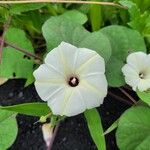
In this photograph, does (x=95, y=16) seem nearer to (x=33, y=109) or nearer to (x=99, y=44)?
(x=99, y=44)

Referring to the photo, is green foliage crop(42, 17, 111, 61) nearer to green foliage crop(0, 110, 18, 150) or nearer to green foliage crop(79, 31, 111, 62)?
green foliage crop(79, 31, 111, 62)

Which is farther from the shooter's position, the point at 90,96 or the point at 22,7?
the point at 22,7

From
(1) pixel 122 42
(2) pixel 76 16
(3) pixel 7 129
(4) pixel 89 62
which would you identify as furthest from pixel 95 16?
(3) pixel 7 129

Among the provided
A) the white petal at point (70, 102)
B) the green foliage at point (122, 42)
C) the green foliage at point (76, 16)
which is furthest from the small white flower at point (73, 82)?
the green foliage at point (76, 16)

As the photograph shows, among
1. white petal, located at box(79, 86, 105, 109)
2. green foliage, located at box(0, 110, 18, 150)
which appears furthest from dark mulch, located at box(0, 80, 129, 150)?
white petal, located at box(79, 86, 105, 109)

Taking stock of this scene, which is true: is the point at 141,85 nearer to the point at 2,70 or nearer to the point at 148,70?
the point at 148,70
